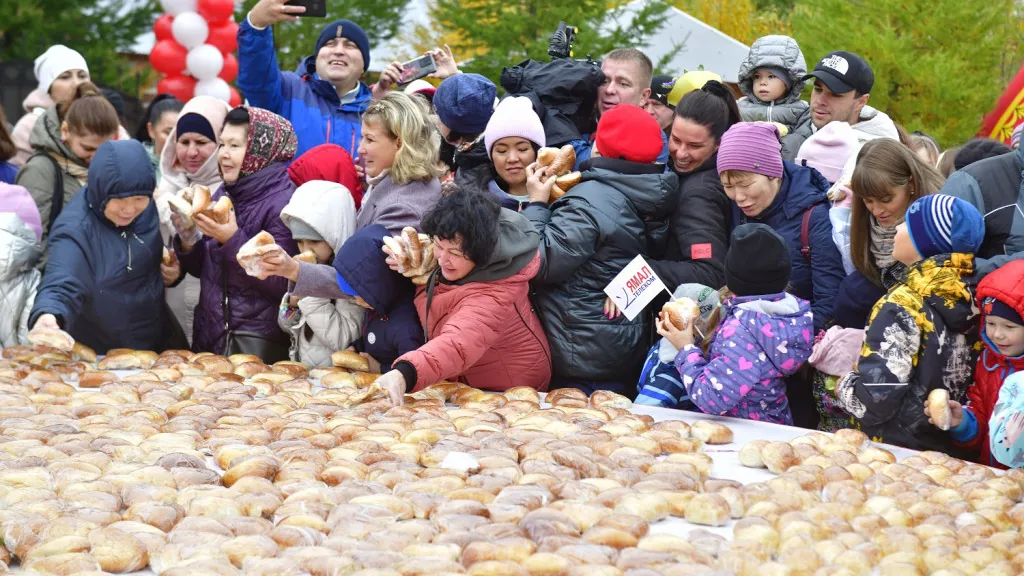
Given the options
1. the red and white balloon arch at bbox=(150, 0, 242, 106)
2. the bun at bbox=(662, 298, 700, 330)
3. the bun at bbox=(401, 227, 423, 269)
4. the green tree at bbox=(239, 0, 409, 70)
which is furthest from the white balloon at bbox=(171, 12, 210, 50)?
the bun at bbox=(662, 298, 700, 330)

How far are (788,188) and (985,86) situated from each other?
9.63 metres

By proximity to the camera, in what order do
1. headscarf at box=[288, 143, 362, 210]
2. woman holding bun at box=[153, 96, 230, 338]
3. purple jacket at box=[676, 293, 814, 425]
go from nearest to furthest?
purple jacket at box=[676, 293, 814, 425]
headscarf at box=[288, 143, 362, 210]
woman holding bun at box=[153, 96, 230, 338]

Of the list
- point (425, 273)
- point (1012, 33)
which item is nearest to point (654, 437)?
point (425, 273)

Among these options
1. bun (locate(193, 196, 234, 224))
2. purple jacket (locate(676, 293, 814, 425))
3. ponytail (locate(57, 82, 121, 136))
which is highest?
ponytail (locate(57, 82, 121, 136))

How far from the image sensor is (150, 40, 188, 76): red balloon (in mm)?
10625

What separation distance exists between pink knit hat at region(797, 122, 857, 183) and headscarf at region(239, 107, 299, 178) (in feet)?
7.18

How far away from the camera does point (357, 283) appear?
3.84 meters

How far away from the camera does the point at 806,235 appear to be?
397 cm

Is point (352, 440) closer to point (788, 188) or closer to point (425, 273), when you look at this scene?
point (425, 273)

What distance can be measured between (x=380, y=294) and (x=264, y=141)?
1.04 meters

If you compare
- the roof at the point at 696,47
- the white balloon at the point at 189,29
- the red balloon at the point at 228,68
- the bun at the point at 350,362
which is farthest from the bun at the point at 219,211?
the roof at the point at 696,47

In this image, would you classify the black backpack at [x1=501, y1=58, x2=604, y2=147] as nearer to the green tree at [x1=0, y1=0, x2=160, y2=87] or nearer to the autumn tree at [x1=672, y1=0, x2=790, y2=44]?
the green tree at [x1=0, y1=0, x2=160, y2=87]

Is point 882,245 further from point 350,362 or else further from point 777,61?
point 350,362

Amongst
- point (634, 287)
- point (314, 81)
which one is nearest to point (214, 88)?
point (314, 81)
